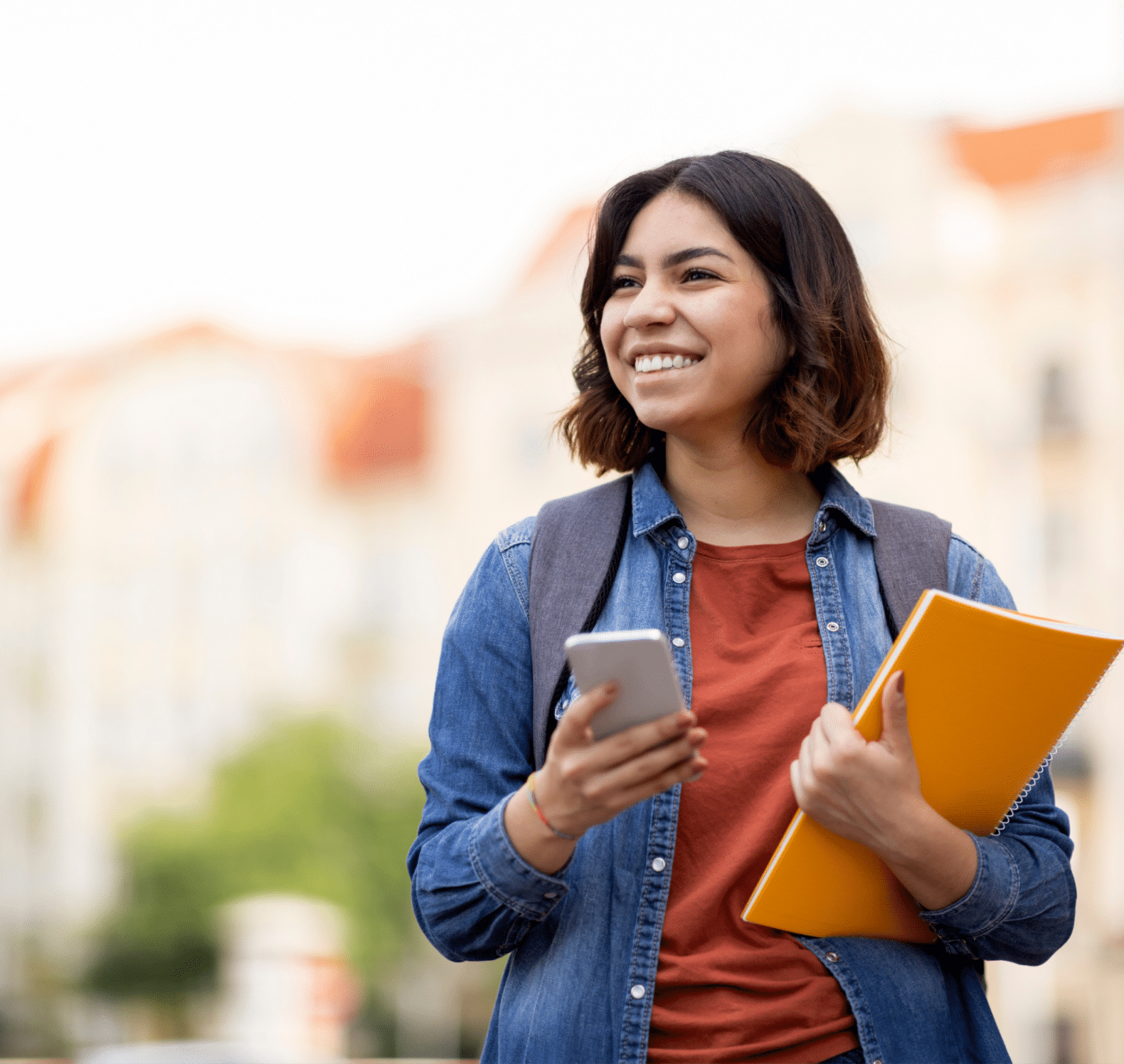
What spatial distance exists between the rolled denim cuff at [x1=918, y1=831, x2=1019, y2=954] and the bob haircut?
479 mm

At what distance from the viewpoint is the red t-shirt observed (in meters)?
1.40

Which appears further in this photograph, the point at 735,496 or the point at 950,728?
the point at 735,496

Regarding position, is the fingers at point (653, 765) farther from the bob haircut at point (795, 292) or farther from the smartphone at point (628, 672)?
the bob haircut at point (795, 292)

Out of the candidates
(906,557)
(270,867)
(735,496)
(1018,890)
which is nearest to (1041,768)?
(1018,890)

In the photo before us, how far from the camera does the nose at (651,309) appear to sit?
1.60 metres

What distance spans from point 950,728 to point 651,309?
0.55 m

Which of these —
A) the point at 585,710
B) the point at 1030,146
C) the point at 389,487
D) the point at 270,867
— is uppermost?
the point at 1030,146

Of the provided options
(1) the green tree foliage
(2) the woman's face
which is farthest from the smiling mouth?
(1) the green tree foliage

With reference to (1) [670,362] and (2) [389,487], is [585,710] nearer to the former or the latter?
(1) [670,362]

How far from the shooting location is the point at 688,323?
1.61 metres

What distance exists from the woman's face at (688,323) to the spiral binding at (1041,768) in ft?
1.62

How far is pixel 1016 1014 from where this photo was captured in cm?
1467

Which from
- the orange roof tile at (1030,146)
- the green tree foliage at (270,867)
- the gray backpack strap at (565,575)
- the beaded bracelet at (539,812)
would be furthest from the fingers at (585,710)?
the green tree foliage at (270,867)

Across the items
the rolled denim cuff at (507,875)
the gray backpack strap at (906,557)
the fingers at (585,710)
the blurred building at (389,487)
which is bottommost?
the blurred building at (389,487)
